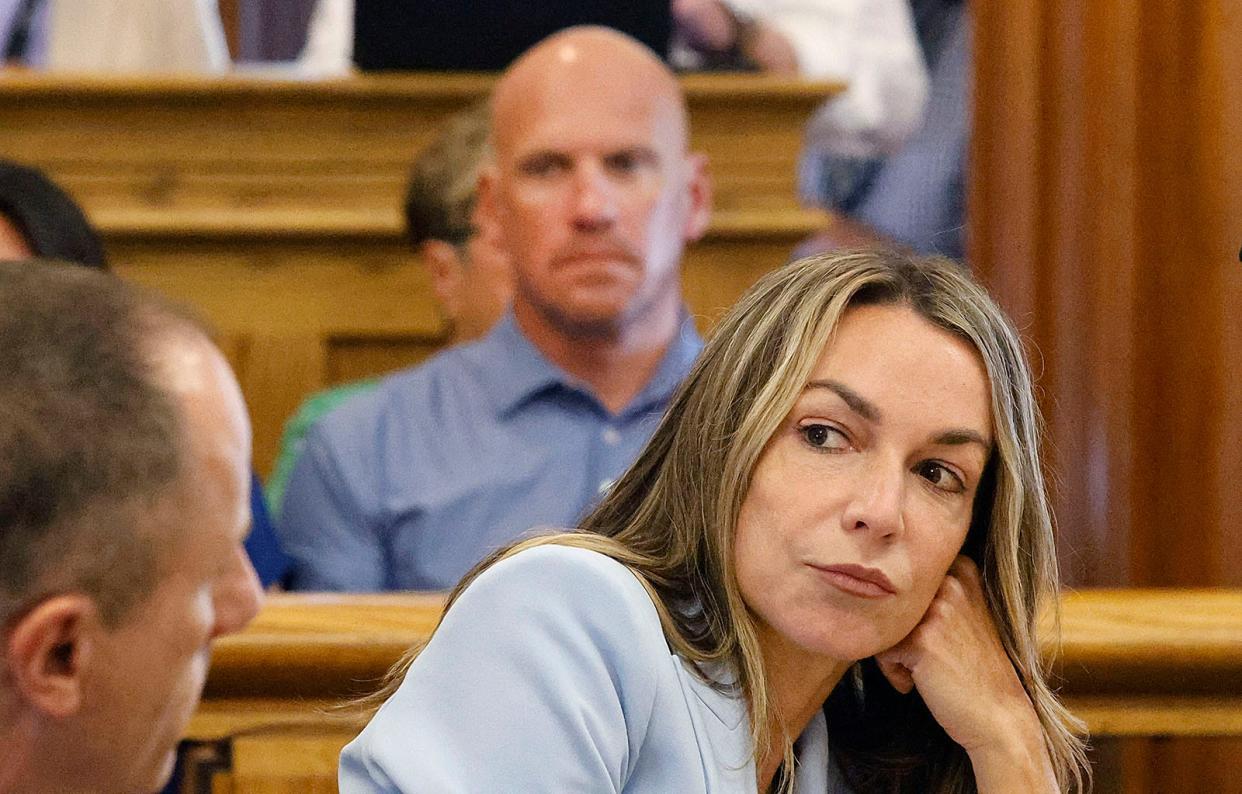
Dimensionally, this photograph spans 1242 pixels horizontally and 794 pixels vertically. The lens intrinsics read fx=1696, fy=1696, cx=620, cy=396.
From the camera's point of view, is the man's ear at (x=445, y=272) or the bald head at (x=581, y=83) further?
the man's ear at (x=445, y=272)

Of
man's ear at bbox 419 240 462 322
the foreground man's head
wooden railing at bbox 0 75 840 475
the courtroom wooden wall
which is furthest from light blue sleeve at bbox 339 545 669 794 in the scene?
wooden railing at bbox 0 75 840 475

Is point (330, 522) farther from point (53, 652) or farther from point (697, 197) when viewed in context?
point (53, 652)

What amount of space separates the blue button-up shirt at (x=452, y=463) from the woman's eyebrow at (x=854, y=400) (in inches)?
43.1

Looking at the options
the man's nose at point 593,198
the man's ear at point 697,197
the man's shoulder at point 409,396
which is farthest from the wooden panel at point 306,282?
the man's nose at point 593,198

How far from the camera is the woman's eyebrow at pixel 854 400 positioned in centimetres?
127

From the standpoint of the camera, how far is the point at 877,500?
1.25 m

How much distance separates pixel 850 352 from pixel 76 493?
645 millimetres

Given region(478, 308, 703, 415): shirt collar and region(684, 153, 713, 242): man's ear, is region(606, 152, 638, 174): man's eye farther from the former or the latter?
region(478, 308, 703, 415): shirt collar

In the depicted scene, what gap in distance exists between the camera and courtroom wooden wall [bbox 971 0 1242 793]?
1.99 metres

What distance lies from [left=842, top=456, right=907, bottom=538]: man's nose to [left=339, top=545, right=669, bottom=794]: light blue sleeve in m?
0.17

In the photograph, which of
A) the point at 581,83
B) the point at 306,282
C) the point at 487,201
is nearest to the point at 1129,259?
the point at 581,83

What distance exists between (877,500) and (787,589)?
99 millimetres

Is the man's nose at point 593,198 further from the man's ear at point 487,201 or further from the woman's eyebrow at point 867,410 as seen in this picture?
the woman's eyebrow at point 867,410

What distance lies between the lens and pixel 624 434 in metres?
2.52
